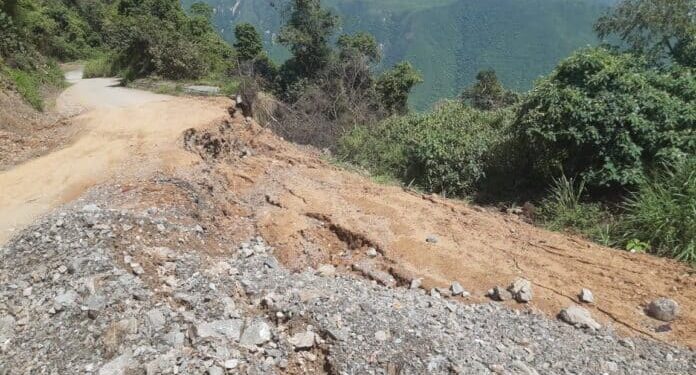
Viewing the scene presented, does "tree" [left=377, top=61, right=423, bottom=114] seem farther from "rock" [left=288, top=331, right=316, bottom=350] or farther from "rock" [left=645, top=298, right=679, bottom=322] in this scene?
"rock" [left=288, top=331, right=316, bottom=350]

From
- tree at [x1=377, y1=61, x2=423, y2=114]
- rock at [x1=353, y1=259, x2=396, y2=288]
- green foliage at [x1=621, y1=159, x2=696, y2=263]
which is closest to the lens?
rock at [x1=353, y1=259, x2=396, y2=288]

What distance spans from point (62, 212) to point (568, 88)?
669cm

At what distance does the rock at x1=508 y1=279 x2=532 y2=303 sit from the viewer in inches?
182

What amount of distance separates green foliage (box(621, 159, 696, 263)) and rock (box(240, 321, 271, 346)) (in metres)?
4.21

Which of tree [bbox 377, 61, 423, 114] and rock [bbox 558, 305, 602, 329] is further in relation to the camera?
tree [bbox 377, 61, 423, 114]

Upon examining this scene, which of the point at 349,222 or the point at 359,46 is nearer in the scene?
the point at 349,222

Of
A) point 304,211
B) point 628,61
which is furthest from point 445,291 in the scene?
point 628,61

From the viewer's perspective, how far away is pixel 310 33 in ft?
56.9

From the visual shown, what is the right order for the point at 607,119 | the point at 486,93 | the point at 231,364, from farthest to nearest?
the point at 486,93 → the point at 607,119 → the point at 231,364

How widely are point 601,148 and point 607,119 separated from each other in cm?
39

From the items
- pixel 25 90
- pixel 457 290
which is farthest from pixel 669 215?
pixel 25 90

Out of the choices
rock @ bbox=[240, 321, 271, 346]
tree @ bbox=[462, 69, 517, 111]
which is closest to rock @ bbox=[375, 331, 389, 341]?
rock @ bbox=[240, 321, 271, 346]

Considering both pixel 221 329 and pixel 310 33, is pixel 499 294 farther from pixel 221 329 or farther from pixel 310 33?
pixel 310 33

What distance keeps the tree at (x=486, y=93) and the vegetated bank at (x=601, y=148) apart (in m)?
7.74
